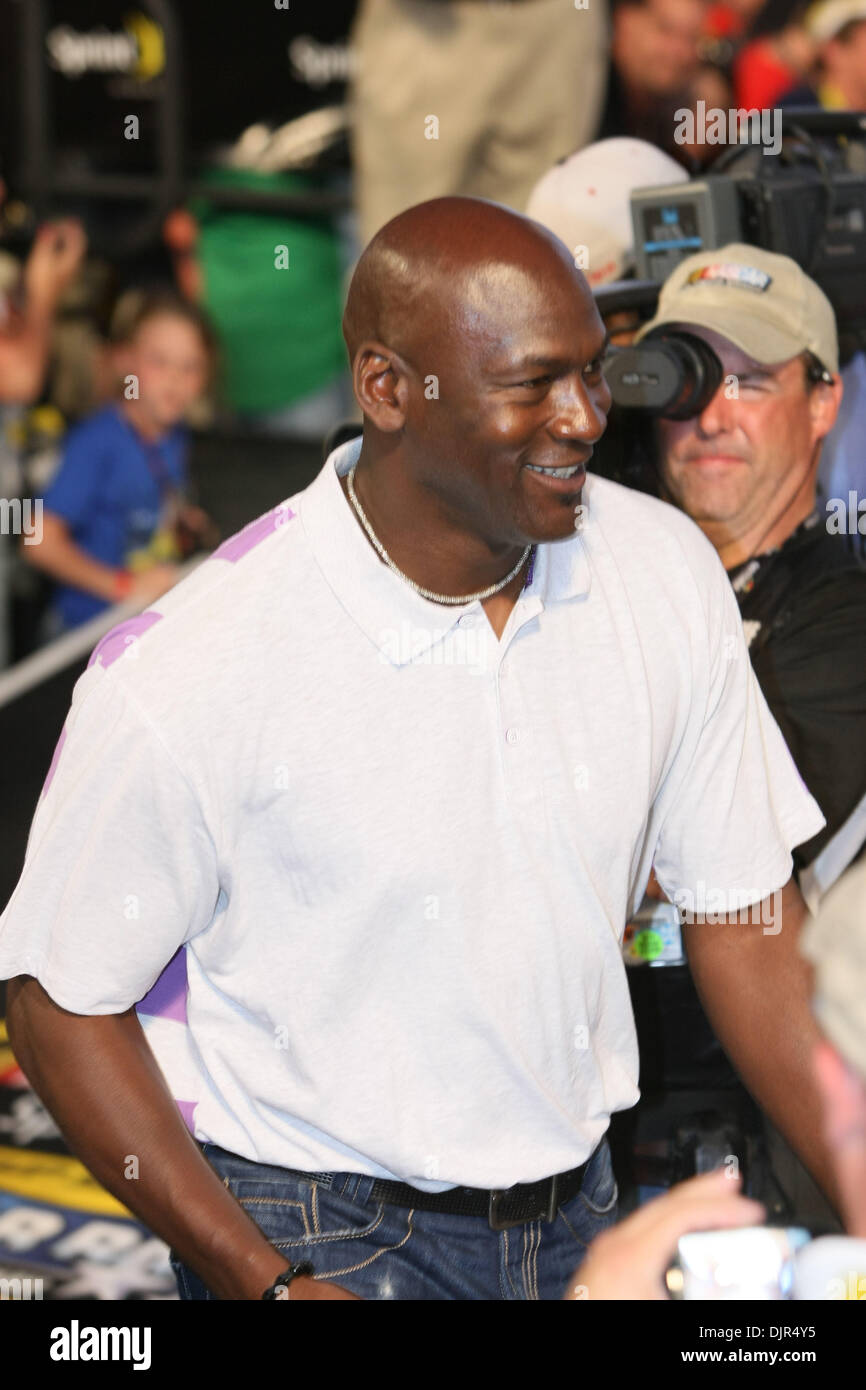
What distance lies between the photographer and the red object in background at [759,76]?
5.32 meters

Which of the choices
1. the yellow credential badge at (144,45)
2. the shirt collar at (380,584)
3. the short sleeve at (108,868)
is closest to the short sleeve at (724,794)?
the shirt collar at (380,584)

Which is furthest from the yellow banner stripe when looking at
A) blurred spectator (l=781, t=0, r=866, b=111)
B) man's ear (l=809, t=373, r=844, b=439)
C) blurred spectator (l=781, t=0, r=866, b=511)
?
blurred spectator (l=781, t=0, r=866, b=111)

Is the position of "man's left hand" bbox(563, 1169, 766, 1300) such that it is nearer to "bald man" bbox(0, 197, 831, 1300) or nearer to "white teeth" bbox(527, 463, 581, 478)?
"bald man" bbox(0, 197, 831, 1300)

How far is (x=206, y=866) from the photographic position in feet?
4.81

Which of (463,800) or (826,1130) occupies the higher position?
(463,800)

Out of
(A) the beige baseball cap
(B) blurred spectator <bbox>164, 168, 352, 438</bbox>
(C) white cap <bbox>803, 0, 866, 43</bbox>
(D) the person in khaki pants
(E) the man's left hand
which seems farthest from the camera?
(B) blurred spectator <bbox>164, 168, 352, 438</bbox>

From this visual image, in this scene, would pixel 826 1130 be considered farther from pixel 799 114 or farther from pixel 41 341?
pixel 41 341

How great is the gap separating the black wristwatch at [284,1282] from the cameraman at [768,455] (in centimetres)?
71

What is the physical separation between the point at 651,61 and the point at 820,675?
10.5ft

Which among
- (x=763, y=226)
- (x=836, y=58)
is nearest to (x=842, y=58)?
(x=836, y=58)

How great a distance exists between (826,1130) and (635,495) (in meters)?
0.58

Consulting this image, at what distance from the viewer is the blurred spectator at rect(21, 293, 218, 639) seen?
12.5 feet

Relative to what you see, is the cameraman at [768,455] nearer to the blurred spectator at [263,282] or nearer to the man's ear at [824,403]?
the man's ear at [824,403]
